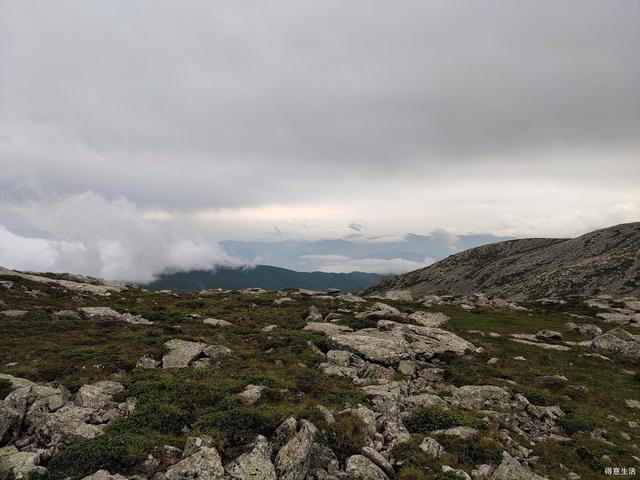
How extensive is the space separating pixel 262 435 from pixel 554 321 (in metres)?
63.3

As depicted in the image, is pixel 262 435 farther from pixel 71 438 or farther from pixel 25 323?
pixel 25 323

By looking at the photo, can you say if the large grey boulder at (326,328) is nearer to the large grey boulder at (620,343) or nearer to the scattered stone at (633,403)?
the scattered stone at (633,403)

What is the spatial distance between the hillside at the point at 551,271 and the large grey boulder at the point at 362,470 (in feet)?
414

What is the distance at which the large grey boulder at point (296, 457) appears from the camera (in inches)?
559

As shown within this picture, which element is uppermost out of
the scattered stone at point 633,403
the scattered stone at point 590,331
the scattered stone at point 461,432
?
the scattered stone at point 461,432

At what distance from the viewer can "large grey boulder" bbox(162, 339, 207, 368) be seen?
26516 millimetres

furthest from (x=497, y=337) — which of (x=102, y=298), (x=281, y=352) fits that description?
(x=102, y=298)

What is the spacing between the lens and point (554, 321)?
207 ft

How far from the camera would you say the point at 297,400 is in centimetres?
2073

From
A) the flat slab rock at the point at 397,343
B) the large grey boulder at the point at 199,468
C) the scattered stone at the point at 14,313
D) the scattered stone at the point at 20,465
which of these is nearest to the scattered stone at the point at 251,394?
the large grey boulder at the point at 199,468

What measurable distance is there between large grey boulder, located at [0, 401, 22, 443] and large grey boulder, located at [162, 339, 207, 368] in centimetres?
1035

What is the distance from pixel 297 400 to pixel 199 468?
25.0ft

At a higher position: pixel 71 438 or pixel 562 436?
pixel 71 438

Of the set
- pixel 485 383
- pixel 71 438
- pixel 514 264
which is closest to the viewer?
pixel 71 438
